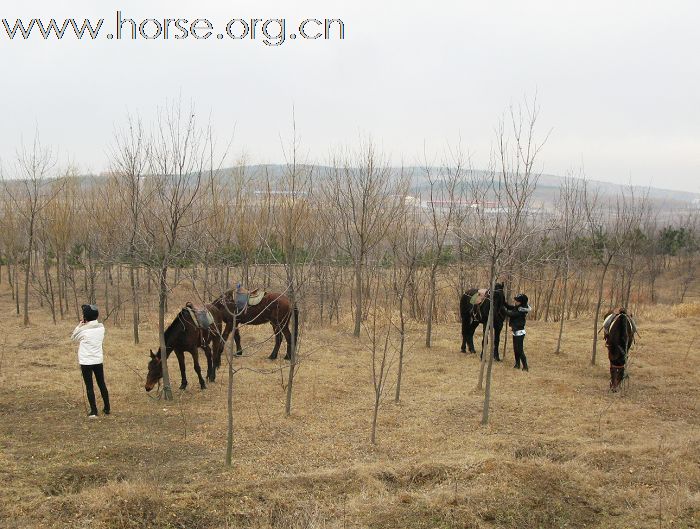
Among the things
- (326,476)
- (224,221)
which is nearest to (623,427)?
(326,476)

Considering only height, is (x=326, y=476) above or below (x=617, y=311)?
below

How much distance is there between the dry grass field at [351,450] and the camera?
5.14 meters

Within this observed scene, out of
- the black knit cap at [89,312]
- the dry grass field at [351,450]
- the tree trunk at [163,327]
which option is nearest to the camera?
the dry grass field at [351,450]

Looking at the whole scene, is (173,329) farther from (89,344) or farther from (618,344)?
(618,344)

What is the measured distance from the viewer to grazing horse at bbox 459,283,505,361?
1100 cm

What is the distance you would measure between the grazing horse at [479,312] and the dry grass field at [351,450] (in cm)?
81

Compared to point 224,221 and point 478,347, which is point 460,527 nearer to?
point 478,347

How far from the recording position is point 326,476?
5.82m

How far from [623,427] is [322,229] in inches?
411

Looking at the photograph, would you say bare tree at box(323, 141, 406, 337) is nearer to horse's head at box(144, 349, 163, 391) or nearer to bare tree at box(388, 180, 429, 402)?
bare tree at box(388, 180, 429, 402)

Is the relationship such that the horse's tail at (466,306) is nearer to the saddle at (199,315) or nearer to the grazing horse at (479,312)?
the grazing horse at (479,312)

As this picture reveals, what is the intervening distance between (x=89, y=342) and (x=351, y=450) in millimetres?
3425

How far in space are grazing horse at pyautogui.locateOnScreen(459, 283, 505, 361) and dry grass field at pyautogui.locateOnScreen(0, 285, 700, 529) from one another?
805 mm

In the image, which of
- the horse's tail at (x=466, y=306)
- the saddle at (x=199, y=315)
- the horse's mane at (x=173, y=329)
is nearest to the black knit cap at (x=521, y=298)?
the horse's tail at (x=466, y=306)
